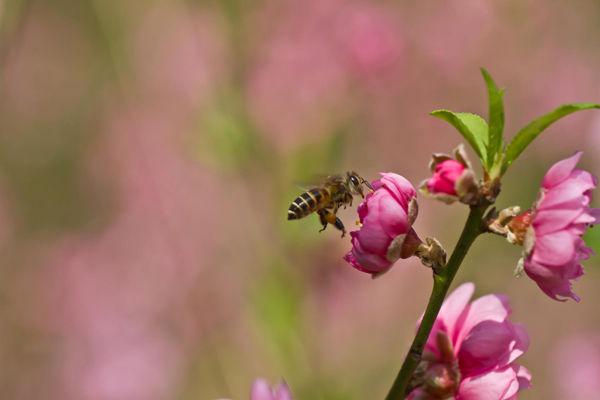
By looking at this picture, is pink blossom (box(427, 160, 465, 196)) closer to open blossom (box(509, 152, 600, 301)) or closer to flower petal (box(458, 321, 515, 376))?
open blossom (box(509, 152, 600, 301))

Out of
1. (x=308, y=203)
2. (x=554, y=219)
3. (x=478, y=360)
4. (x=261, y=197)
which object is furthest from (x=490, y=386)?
(x=261, y=197)

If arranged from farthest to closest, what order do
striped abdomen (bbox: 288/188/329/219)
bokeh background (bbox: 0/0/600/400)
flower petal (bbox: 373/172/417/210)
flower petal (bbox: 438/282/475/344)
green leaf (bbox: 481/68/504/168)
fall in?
bokeh background (bbox: 0/0/600/400)
striped abdomen (bbox: 288/188/329/219)
flower petal (bbox: 438/282/475/344)
flower petal (bbox: 373/172/417/210)
green leaf (bbox: 481/68/504/168)

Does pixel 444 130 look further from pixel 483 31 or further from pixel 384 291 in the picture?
pixel 384 291

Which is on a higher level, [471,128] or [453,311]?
[471,128]

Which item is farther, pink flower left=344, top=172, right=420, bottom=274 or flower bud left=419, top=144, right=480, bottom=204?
pink flower left=344, top=172, right=420, bottom=274

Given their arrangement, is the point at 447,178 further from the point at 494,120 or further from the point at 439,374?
the point at 439,374

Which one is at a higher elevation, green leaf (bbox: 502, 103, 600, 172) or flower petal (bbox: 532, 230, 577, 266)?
green leaf (bbox: 502, 103, 600, 172)

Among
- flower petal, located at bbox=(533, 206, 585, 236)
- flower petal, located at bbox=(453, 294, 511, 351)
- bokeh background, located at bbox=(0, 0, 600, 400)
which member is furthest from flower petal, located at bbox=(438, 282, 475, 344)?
bokeh background, located at bbox=(0, 0, 600, 400)

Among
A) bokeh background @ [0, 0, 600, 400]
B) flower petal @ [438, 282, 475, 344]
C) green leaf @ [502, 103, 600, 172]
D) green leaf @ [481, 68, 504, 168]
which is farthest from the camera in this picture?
bokeh background @ [0, 0, 600, 400]
